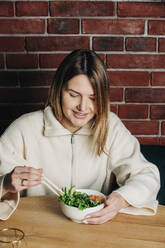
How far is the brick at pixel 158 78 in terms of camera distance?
2.11 m

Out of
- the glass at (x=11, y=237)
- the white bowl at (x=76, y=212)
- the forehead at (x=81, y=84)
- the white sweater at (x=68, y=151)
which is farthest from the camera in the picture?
the white sweater at (x=68, y=151)

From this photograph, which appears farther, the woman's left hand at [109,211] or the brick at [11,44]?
the brick at [11,44]

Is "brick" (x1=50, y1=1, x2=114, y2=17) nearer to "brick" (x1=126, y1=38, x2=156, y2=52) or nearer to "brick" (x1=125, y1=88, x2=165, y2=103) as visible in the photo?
"brick" (x1=126, y1=38, x2=156, y2=52)

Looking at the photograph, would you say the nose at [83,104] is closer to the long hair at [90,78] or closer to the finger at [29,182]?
the long hair at [90,78]

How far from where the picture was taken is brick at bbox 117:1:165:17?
2.02 m

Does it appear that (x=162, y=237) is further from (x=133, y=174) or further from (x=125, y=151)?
(x=125, y=151)

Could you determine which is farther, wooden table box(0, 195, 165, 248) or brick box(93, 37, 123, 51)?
brick box(93, 37, 123, 51)

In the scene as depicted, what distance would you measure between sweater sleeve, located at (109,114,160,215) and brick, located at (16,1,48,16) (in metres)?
0.82

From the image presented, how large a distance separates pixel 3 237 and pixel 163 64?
59.6 inches

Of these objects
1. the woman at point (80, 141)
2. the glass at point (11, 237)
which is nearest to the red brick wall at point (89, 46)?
the woman at point (80, 141)

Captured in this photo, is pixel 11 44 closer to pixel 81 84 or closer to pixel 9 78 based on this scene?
pixel 9 78

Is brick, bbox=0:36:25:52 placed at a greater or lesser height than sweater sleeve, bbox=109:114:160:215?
greater

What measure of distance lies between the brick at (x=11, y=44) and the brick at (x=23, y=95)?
0.26m

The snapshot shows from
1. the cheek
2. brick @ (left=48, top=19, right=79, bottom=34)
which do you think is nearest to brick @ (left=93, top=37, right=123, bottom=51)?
brick @ (left=48, top=19, right=79, bottom=34)
